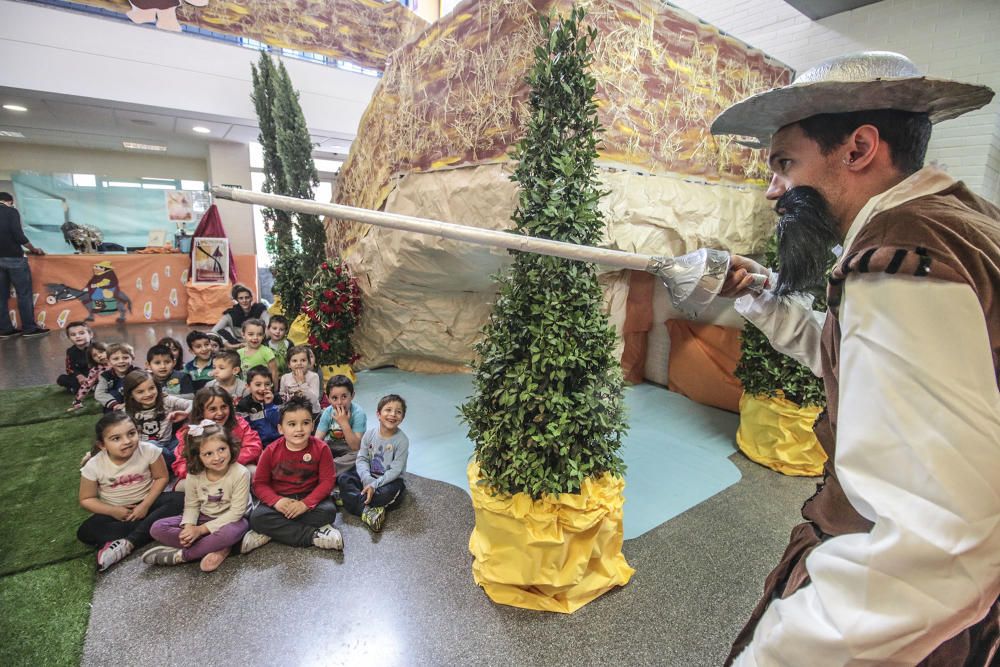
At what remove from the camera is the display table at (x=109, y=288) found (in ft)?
23.5

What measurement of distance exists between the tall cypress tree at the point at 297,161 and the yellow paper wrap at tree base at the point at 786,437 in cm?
501

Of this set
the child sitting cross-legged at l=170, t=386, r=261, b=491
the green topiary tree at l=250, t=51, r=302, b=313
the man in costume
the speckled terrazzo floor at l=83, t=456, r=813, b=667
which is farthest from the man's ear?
the green topiary tree at l=250, t=51, r=302, b=313

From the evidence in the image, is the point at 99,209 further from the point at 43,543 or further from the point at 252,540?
the point at 252,540

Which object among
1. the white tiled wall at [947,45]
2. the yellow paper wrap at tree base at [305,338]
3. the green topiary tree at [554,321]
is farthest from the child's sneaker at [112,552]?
the white tiled wall at [947,45]

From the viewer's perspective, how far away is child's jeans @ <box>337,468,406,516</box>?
2795 millimetres

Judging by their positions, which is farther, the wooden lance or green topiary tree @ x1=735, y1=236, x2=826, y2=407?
green topiary tree @ x1=735, y1=236, x2=826, y2=407

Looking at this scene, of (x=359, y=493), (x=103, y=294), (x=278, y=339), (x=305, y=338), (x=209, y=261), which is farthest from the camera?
(x=209, y=261)

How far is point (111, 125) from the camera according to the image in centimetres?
812

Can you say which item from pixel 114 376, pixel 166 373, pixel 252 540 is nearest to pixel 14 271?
pixel 114 376

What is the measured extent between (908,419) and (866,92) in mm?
616

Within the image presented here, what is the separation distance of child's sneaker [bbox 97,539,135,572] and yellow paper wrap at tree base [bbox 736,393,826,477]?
13.5ft

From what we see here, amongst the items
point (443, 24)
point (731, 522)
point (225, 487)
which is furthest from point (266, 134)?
point (731, 522)

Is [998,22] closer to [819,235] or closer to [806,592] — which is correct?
[819,235]

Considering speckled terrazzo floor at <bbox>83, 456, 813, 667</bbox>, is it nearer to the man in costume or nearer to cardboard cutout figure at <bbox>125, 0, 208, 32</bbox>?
the man in costume
